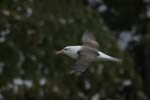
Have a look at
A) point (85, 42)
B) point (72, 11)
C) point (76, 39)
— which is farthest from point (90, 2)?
point (85, 42)

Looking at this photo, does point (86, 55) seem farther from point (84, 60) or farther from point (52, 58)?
point (52, 58)

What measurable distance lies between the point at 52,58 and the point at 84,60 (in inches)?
193

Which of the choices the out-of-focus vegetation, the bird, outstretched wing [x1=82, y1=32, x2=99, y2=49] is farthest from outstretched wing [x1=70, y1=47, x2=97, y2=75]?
the out-of-focus vegetation

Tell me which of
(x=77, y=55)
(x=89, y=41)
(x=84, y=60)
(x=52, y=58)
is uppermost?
(x=52, y=58)

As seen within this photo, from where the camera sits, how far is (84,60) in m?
4.21

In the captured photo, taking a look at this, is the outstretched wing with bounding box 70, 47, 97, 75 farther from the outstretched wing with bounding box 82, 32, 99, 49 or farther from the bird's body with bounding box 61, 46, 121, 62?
the outstretched wing with bounding box 82, 32, 99, 49

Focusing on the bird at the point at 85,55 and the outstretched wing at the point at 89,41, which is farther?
the outstretched wing at the point at 89,41

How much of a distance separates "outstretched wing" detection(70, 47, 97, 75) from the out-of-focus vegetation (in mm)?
4121

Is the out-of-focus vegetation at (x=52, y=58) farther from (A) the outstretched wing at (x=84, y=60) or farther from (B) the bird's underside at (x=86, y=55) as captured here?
(A) the outstretched wing at (x=84, y=60)

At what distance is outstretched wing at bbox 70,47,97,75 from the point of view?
411 cm

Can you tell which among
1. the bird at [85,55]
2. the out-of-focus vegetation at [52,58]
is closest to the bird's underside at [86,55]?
the bird at [85,55]

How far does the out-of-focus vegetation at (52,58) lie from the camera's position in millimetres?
8688

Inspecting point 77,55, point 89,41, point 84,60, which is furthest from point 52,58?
point 84,60

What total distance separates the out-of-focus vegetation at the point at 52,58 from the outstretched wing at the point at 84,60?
4.12 m
